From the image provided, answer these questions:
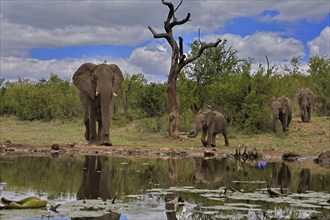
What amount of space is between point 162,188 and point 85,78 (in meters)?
11.3

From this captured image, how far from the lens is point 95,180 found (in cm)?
1380

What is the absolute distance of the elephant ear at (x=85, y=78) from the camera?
2291cm

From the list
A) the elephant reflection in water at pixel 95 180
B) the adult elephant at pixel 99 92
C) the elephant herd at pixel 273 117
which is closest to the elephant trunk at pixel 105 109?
the adult elephant at pixel 99 92

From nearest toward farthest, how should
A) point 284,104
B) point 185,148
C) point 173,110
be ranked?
point 185,148 < point 173,110 < point 284,104

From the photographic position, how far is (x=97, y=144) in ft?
74.7

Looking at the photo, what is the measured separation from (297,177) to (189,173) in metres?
2.99

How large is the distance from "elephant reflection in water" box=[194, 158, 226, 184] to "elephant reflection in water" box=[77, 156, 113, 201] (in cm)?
254

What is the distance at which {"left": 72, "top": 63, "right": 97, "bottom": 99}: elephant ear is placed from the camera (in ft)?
75.2

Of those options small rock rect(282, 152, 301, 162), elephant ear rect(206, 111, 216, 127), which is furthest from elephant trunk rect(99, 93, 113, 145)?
small rock rect(282, 152, 301, 162)

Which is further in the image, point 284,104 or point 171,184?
point 284,104

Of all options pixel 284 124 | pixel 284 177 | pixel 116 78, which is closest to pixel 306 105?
pixel 284 124

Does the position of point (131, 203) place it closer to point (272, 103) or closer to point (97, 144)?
point (97, 144)

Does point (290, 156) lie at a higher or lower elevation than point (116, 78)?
lower

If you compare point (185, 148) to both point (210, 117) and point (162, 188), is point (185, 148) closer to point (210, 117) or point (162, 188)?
point (210, 117)
